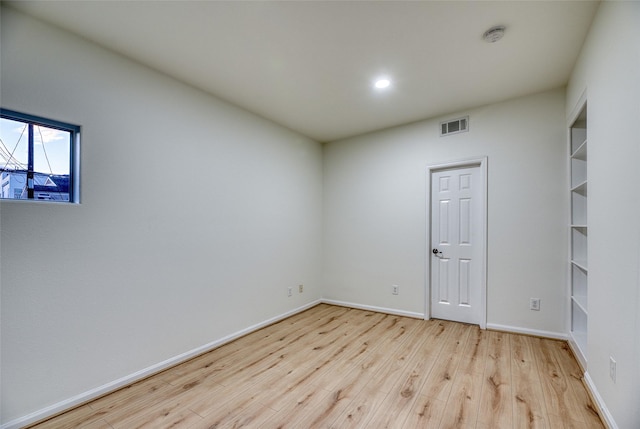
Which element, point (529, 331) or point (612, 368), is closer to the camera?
point (612, 368)

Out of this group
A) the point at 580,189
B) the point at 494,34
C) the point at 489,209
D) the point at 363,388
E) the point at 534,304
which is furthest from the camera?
the point at 489,209

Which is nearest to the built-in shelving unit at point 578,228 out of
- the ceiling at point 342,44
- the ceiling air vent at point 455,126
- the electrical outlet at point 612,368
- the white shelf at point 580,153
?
the white shelf at point 580,153

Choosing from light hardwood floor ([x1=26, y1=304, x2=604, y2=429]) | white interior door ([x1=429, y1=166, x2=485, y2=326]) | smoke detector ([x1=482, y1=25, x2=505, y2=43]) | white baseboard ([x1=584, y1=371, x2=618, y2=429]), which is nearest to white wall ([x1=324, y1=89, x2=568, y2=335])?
white interior door ([x1=429, y1=166, x2=485, y2=326])

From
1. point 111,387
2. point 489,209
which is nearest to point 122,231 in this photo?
point 111,387

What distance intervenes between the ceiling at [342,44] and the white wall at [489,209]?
0.48 meters

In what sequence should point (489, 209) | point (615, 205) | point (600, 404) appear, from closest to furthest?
1. point (615, 205)
2. point (600, 404)
3. point (489, 209)

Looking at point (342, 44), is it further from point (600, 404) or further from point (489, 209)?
point (600, 404)

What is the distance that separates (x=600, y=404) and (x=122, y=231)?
3650 millimetres

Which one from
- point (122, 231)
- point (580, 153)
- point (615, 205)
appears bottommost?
point (122, 231)

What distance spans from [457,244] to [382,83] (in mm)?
2204

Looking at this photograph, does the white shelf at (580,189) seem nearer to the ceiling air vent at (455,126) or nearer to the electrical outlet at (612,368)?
the ceiling air vent at (455,126)

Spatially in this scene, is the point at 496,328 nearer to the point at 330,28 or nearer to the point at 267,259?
the point at 267,259

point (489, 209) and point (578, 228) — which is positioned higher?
point (489, 209)

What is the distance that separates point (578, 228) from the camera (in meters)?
2.79
